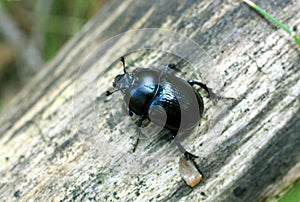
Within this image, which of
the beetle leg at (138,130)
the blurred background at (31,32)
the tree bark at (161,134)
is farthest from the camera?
the blurred background at (31,32)

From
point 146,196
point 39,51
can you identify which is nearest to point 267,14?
point 146,196

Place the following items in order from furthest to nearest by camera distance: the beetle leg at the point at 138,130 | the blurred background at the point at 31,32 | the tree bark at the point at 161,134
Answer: the blurred background at the point at 31,32
the beetle leg at the point at 138,130
the tree bark at the point at 161,134

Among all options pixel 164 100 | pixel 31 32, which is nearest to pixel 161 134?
pixel 164 100

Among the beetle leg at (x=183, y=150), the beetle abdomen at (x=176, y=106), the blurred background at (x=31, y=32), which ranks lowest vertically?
the beetle leg at (x=183, y=150)

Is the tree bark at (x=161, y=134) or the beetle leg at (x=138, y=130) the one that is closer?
the tree bark at (x=161, y=134)

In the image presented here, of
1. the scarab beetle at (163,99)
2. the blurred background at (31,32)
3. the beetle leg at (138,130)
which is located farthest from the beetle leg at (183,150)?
the blurred background at (31,32)

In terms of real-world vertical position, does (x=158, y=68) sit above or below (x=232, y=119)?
above

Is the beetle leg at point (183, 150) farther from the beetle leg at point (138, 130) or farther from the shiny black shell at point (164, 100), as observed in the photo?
the beetle leg at point (138, 130)

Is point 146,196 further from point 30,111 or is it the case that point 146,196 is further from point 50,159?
point 30,111
